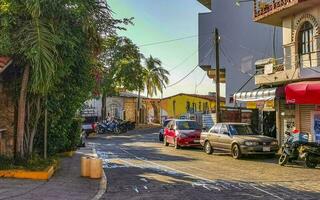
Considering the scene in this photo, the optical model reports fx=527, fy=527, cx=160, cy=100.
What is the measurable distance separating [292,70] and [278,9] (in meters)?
3.16

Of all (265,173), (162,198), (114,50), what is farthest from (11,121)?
(114,50)

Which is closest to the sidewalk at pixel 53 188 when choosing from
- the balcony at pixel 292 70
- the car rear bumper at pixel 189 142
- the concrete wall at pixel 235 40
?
the balcony at pixel 292 70

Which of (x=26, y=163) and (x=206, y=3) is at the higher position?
(x=206, y=3)

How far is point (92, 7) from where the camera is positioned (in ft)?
51.2

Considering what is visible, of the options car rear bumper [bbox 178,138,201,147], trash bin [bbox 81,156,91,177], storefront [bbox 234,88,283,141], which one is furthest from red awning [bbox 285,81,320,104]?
trash bin [bbox 81,156,91,177]

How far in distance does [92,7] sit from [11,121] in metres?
4.35

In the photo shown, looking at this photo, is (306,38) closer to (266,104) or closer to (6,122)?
(266,104)

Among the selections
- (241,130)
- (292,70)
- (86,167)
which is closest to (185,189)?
(86,167)

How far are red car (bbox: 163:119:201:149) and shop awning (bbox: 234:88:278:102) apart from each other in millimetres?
3316

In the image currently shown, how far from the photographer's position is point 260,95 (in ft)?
90.0

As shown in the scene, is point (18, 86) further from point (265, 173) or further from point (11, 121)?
point (265, 173)

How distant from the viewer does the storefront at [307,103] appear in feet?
74.9

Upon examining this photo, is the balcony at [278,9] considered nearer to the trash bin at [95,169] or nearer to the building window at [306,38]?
the building window at [306,38]

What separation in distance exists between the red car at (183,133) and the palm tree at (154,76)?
41185 mm
